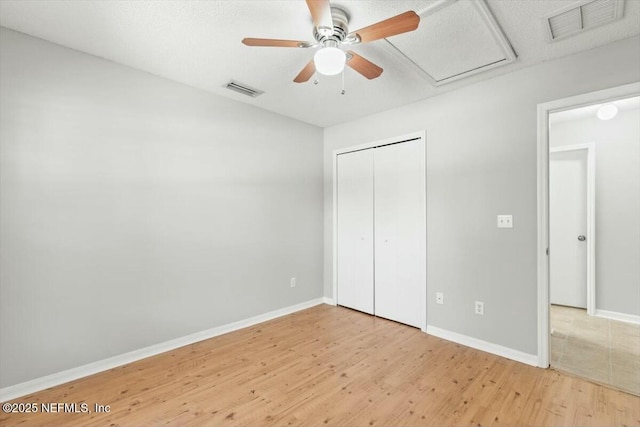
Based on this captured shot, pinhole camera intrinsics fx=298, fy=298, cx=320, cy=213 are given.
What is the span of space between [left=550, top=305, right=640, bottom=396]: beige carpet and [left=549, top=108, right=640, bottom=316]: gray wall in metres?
0.36

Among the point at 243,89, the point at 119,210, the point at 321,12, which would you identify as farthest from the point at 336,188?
the point at 321,12

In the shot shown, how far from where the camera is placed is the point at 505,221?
270 centimetres

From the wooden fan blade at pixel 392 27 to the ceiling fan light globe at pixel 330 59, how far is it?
0.19 metres

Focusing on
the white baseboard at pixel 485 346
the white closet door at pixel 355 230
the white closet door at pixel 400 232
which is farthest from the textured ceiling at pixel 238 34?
the white baseboard at pixel 485 346

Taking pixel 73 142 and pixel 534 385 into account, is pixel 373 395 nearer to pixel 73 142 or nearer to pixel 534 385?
pixel 534 385

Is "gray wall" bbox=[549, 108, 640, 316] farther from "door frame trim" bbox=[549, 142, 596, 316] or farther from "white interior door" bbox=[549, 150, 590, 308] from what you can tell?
"white interior door" bbox=[549, 150, 590, 308]

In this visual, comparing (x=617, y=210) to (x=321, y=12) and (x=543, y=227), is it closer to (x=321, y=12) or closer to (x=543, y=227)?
(x=543, y=227)

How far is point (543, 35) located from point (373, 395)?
2830mm

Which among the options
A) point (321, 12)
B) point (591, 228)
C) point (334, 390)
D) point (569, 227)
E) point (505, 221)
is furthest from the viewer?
point (569, 227)

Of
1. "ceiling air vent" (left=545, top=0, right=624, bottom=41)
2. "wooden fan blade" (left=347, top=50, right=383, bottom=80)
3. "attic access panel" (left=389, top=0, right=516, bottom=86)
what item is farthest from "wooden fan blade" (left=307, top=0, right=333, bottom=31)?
"ceiling air vent" (left=545, top=0, right=624, bottom=41)

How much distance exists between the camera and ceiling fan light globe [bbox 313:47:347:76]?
1.64m

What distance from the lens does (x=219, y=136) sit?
10.5ft

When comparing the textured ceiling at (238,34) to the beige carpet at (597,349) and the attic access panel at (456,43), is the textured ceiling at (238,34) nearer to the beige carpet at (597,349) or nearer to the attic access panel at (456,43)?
the attic access panel at (456,43)

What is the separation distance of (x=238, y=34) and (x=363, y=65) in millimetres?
925
